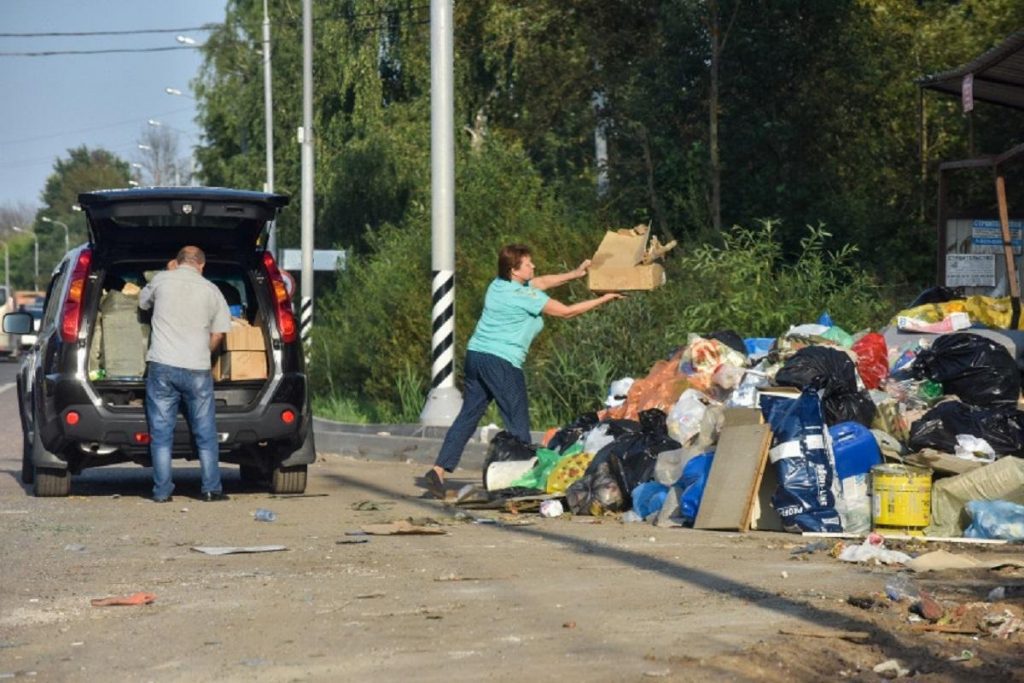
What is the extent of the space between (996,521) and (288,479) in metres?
5.47

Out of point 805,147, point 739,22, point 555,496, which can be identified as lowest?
point 555,496

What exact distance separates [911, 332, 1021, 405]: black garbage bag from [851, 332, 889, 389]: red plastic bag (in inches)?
15.5

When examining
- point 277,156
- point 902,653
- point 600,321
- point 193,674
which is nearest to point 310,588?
point 193,674

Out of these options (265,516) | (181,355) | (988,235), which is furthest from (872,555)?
(988,235)

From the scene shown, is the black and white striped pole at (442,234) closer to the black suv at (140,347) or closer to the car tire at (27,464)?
the black suv at (140,347)

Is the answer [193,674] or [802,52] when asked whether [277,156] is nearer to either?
[802,52]

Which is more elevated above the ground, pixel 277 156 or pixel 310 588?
pixel 277 156

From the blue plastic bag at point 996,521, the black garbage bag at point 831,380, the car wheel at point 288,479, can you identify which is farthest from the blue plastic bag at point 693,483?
the car wheel at point 288,479

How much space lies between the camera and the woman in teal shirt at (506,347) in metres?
13.1

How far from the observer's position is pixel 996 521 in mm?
10266

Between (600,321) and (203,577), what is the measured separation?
33.0ft

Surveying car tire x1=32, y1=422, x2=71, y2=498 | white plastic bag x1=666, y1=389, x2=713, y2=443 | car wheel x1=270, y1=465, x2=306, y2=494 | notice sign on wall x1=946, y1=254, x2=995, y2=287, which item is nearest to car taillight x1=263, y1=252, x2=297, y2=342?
car wheel x1=270, y1=465, x2=306, y2=494

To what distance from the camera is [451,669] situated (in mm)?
6449

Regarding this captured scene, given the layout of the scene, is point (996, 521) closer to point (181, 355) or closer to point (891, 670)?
point (891, 670)
